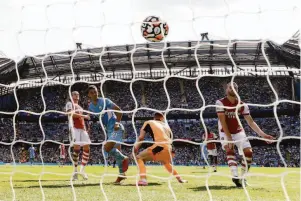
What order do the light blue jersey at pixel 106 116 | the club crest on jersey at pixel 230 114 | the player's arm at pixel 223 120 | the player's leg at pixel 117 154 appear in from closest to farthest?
1. the player's arm at pixel 223 120
2. the club crest on jersey at pixel 230 114
3. the player's leg at pixel 117 154
4. the light blue jersey at pixel 106 116

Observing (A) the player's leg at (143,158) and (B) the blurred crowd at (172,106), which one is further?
(B) the blurred crowd at (172,106)

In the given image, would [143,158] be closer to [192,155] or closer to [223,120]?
[223,120]

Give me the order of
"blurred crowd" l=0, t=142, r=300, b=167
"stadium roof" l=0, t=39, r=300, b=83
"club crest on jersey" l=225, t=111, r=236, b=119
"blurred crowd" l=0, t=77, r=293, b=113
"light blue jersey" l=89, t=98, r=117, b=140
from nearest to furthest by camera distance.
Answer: "club crest on jersey" l=225, t=111, r=236, b=119 < "light blue jersey" l=89, t=98, r=117, b=140 < "stadium roof" l=0, t=39, r=300, b=83 < "blurred crowd" l=0, t=142, r=300, b=167 < "blurred crowd" l=0, t=77, r=293, b=113

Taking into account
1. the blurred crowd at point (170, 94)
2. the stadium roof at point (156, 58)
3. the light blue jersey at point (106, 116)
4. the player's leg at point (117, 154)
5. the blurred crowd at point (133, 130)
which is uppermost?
the light blue jersey at point (106, 116)

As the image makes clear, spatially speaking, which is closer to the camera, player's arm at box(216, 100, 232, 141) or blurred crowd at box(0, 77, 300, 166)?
player's arm at box(216, 100, 232, 141)

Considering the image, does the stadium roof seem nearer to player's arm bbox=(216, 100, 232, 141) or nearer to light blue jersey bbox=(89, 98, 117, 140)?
light blue jersey bbox=(89, 98, 117, 140)

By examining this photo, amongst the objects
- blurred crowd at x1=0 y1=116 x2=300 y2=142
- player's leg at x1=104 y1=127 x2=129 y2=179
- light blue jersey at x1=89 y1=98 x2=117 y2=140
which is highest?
light blue jersey at x1=89 y1=98 x2=117 y2=140

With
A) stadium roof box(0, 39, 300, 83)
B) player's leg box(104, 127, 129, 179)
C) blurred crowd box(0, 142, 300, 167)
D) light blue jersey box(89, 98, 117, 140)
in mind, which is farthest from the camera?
blurred crowd box(0, 142, 300, 167)

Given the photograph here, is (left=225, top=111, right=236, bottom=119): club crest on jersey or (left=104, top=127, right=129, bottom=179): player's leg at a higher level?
(left=225, top=111, right=236, bottom=119): club crest on jersey

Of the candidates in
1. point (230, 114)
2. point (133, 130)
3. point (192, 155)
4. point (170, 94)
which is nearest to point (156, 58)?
point (170, 94)

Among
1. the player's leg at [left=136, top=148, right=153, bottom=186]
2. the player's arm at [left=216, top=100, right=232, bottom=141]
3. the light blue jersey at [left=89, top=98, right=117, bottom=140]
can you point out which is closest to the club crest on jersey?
the player's arm at [left=216, top=100, right=232, bottom=141]

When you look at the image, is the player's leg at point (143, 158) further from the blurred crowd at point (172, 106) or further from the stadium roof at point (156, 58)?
the blurred crowd at point (172, 106)

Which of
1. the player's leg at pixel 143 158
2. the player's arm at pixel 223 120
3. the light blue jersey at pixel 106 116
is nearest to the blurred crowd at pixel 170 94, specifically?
the light blue jersey at pixel 106 116

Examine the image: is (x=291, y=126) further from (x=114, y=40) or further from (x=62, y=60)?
(x=114, y=40)
